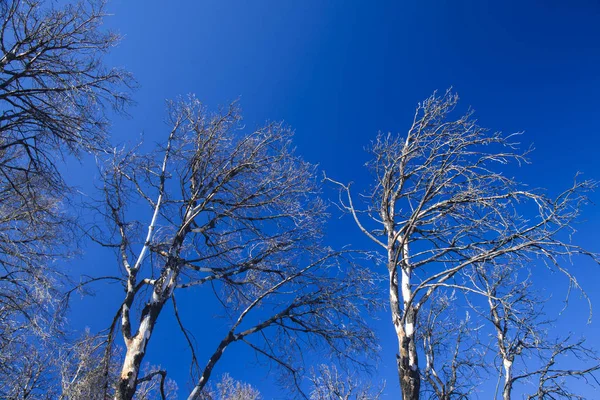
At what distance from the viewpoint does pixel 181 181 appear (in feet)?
21.5

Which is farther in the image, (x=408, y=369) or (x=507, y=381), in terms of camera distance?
(x=507, y=381)

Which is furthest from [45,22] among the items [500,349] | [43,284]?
[500,349]

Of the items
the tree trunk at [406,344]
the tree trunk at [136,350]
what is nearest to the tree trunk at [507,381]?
the tree trunk at [406,344]

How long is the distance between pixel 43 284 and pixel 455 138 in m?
7.77

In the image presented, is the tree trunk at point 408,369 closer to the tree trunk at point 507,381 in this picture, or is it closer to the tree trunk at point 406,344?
the tree trunk at point 406,344

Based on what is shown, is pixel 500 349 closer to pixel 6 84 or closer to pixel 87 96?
pixel 87 96

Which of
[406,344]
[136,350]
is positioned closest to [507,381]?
[406,344]

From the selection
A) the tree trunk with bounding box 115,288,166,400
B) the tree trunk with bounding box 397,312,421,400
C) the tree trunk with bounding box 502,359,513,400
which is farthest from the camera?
the tree trunk with bounding box 502,359,513,400

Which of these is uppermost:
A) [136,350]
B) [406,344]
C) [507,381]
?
[507,381]

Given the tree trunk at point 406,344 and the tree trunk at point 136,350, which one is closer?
the tree trunk at point 406,344

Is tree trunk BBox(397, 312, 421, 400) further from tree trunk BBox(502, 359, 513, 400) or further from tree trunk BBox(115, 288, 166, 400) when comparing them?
tree trunk BBox(502, 359, 513, 400)

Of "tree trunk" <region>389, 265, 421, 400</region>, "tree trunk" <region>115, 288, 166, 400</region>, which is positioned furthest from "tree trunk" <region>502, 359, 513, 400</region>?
"tree trunk" <region>115, 288, 166, 400</region>

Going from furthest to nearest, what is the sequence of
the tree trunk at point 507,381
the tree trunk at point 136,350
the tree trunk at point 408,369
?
the tree trunk at point 507,381 < the tree trunk at point 136,350 < the tree trunk at point 408,369

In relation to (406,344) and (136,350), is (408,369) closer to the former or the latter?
(406,344)
